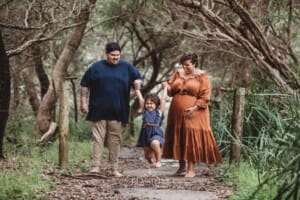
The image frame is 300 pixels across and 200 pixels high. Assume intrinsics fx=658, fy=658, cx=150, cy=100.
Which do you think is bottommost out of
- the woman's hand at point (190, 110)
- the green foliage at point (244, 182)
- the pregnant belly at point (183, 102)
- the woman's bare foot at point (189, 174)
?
the woman's bare foot at point (189, 174)

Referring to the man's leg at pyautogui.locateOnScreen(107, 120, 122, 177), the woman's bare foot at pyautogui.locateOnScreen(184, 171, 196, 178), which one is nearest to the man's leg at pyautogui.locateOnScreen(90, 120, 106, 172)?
the man's leg at pyautogui.locateOnScreen(107, 120, 122, 177)

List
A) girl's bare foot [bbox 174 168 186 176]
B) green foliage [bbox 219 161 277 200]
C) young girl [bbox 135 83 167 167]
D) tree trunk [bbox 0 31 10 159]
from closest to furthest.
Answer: green foliage [bbox 219 161 277 200]
girl's bare foot [bbox 174 168 186 176]
tree trunk [bbox 0 31 10 159]
young girl [bbox 135 83 167 167]

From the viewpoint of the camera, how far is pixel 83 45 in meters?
24.1

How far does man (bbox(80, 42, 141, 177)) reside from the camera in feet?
31.1

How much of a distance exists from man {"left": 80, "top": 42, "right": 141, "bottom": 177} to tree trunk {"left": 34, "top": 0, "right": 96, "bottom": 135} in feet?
15.6

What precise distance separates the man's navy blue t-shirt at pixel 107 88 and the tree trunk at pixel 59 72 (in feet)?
15.6

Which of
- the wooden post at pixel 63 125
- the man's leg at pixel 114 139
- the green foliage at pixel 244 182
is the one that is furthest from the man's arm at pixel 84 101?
the green foliage at pixel 244 182

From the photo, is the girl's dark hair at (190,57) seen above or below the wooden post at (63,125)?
above

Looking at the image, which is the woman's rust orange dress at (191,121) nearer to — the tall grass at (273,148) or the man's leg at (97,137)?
the tall grass at (273,148)

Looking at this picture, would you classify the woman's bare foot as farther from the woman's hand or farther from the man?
the man

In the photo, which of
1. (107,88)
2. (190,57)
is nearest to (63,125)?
(107,88)

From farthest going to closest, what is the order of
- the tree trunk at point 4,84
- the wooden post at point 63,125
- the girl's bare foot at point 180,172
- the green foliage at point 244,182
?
the tree trunk at point 4,84
the wooden post at point 63,125
the girl's bare foot at point 180,172
the green foliage at point 244,182

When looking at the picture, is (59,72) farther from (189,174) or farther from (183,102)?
(189,174)

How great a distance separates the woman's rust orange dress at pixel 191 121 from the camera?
966cm
